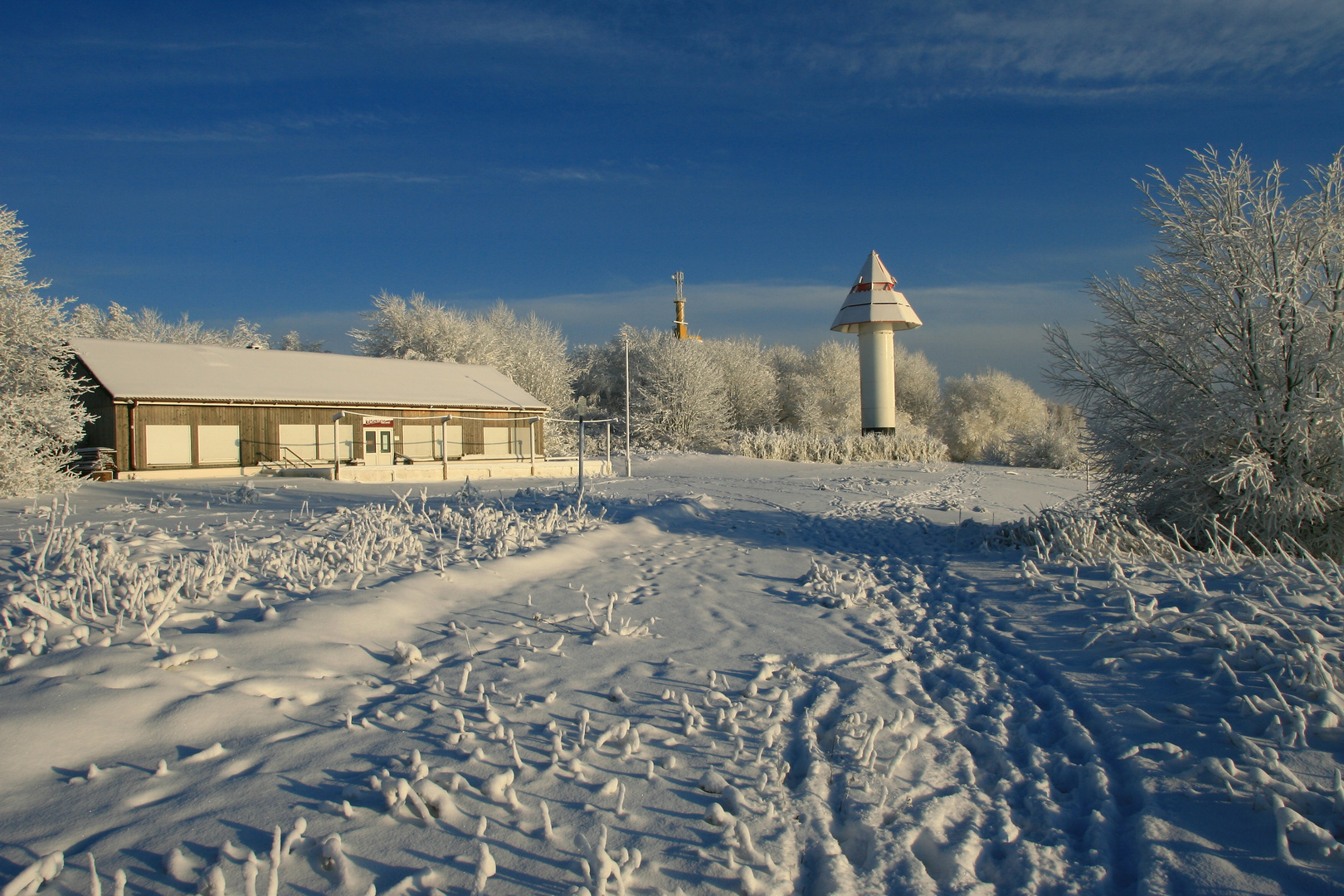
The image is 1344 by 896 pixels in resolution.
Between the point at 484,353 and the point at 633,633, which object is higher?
the point at 484,353

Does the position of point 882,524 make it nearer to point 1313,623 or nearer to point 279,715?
point 1313,623

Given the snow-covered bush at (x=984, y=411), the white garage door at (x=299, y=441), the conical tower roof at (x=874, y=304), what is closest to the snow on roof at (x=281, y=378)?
the white garage door at (x=299, y=441)

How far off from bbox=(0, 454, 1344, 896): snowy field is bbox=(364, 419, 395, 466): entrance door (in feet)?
57.8

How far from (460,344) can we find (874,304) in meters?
21.2

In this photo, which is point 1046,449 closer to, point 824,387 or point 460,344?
point 824,387

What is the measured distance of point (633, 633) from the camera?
5.50 meters

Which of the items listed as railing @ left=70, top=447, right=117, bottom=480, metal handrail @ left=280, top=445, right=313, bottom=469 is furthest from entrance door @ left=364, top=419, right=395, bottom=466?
railing @ left=70, top=447, right=117, bottom=480

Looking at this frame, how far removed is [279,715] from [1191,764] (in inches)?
177

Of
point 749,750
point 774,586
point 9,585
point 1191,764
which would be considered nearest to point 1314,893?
point 1191,764

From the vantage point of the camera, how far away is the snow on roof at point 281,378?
2123 centimetres

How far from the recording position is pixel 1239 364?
27.2 feet

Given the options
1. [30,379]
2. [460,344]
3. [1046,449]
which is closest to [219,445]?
[30,379]

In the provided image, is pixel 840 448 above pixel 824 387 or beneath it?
beneath

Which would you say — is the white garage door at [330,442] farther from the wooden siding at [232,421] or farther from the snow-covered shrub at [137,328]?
the snow-covered shrub at [137,328]
